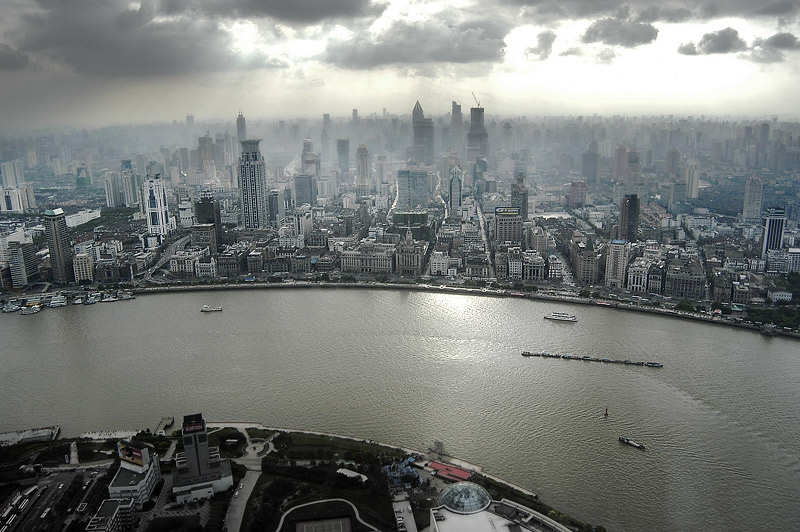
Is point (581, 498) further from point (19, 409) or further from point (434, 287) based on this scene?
point (434, 287)

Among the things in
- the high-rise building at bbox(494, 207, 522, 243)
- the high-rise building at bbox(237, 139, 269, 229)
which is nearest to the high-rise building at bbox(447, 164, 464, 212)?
the high-rise building at bbox(494, 207, 522, 243)

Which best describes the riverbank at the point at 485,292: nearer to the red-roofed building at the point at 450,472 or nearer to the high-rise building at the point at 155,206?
the high-rise building at the point at 155,206

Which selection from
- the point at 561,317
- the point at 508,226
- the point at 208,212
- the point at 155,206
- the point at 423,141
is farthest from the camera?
the point at 423,141

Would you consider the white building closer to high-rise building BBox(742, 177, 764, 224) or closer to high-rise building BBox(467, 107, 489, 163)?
high-rise building BBox(742, 177, 764, 224)

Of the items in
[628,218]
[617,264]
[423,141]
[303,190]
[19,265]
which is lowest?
[617,264]

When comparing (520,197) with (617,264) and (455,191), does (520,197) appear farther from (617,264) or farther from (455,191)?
(617,264)

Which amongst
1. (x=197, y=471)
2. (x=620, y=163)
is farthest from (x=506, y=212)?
(x=620, y=163)

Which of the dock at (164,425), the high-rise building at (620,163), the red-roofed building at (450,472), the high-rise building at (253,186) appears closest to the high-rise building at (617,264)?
the red-roofed building at (450,472)
